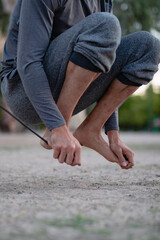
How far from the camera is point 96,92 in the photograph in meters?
1.75

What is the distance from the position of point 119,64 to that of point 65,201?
2.60 ft

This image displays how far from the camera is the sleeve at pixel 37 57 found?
4.70ft

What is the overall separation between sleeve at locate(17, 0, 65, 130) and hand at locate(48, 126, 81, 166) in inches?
1.5

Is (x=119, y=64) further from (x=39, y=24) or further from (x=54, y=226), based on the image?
(x=54, y=226)

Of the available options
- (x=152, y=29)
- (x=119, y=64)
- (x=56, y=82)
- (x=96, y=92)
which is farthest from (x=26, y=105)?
(x=152, y=29)

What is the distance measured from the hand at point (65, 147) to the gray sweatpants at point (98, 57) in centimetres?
29

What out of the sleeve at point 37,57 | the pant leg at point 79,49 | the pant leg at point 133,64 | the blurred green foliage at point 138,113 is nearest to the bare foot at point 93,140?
the pant leg at point 133,64

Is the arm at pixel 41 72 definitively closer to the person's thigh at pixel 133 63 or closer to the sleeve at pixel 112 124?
the person's thigh at pixel 133 63

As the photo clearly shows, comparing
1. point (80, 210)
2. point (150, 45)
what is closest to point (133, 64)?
point (150, 45)

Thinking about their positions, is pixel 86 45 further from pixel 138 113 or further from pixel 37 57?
pixel 138 113

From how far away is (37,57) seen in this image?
1.52 m

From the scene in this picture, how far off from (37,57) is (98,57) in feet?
0.89

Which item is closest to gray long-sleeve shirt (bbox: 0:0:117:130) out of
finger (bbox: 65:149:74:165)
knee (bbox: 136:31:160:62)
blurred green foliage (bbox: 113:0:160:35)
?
finger (bbox: 65:149:74:165)

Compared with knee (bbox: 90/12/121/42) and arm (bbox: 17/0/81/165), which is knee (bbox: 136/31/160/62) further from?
arm (bbox: 17/0/81/165)
